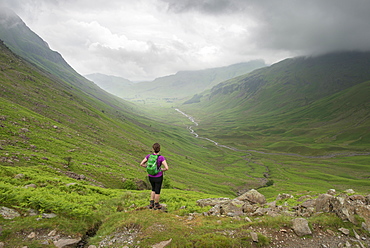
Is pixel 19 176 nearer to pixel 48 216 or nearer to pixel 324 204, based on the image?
pixel 48 216

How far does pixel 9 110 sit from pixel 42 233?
62695 millimetres

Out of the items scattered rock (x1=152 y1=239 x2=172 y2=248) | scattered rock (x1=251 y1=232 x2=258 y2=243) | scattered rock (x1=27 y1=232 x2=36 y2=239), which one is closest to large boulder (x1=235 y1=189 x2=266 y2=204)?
scattered rock (x1=251 y1=232 x2=258 y2=243)

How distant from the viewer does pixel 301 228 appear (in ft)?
40.4

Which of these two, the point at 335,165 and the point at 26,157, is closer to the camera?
the point at 26,157

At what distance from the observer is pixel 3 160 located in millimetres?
27312

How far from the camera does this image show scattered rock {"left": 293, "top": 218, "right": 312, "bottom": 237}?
12148 mm

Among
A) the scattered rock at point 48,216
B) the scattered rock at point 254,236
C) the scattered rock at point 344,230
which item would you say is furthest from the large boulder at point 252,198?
the scattered rock at point 48,216

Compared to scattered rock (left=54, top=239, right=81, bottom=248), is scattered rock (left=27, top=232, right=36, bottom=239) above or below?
Result: above

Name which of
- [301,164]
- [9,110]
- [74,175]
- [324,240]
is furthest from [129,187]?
[301,164]

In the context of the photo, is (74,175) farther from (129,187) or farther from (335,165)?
(335,165)

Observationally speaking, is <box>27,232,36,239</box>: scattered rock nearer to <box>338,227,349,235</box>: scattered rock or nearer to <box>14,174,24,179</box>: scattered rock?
<box>14,174,24,179</box>: scattered rock

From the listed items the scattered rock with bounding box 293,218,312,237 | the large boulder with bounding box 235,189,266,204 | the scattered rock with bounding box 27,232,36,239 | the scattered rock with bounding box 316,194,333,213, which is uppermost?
the scattered rock with bounding box 316,194,333,213

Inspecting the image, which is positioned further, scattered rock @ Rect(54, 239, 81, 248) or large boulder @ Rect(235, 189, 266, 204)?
large boulder @ Rect(235, 189, 266, 204)

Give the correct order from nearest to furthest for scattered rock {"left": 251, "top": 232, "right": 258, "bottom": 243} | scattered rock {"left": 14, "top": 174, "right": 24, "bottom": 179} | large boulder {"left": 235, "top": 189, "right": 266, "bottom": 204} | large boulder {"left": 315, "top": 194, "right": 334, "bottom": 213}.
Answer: scattered rock {"left": 251, "top": 232, "right": 258, "bottom": 243} < large boulder {"left": 315, "top": 194, "right": 334, "bottom": 213} < scattered rock {"left": 14, "top": 174, "right": 24, "bottom": 179} < large boulder {"left": 235, "top": 189, "right": 266, "bottom": 204}
